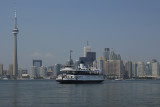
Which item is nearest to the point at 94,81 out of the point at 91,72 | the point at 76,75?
the point at 91,72

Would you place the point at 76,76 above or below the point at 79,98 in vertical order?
above

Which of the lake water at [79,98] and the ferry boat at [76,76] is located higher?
the ferry boat at [76,76]

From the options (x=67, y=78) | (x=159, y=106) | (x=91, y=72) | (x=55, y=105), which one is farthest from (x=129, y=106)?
(x=91, y=72)

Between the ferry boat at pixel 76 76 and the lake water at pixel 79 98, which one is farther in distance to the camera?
the ferry boat at pixel 76 76

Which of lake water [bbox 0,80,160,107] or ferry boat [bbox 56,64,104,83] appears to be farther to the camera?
ferry boat [bbox 56,64,104,83]

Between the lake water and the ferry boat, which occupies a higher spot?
the ferry boat

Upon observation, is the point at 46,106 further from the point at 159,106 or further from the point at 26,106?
the point at 159,106

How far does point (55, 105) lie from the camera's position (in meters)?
57.1

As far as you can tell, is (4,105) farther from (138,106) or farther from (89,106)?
(138,106)

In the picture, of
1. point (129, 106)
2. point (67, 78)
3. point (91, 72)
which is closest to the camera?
point (129, 106)

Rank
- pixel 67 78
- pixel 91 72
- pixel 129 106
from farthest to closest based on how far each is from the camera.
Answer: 1. pixel 91 72
2. pixel 67 78
3. pixel 129 106

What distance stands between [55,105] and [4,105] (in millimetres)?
9435

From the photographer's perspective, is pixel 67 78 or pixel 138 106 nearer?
pixel 138 106

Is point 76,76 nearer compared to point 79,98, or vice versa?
point 79,98
